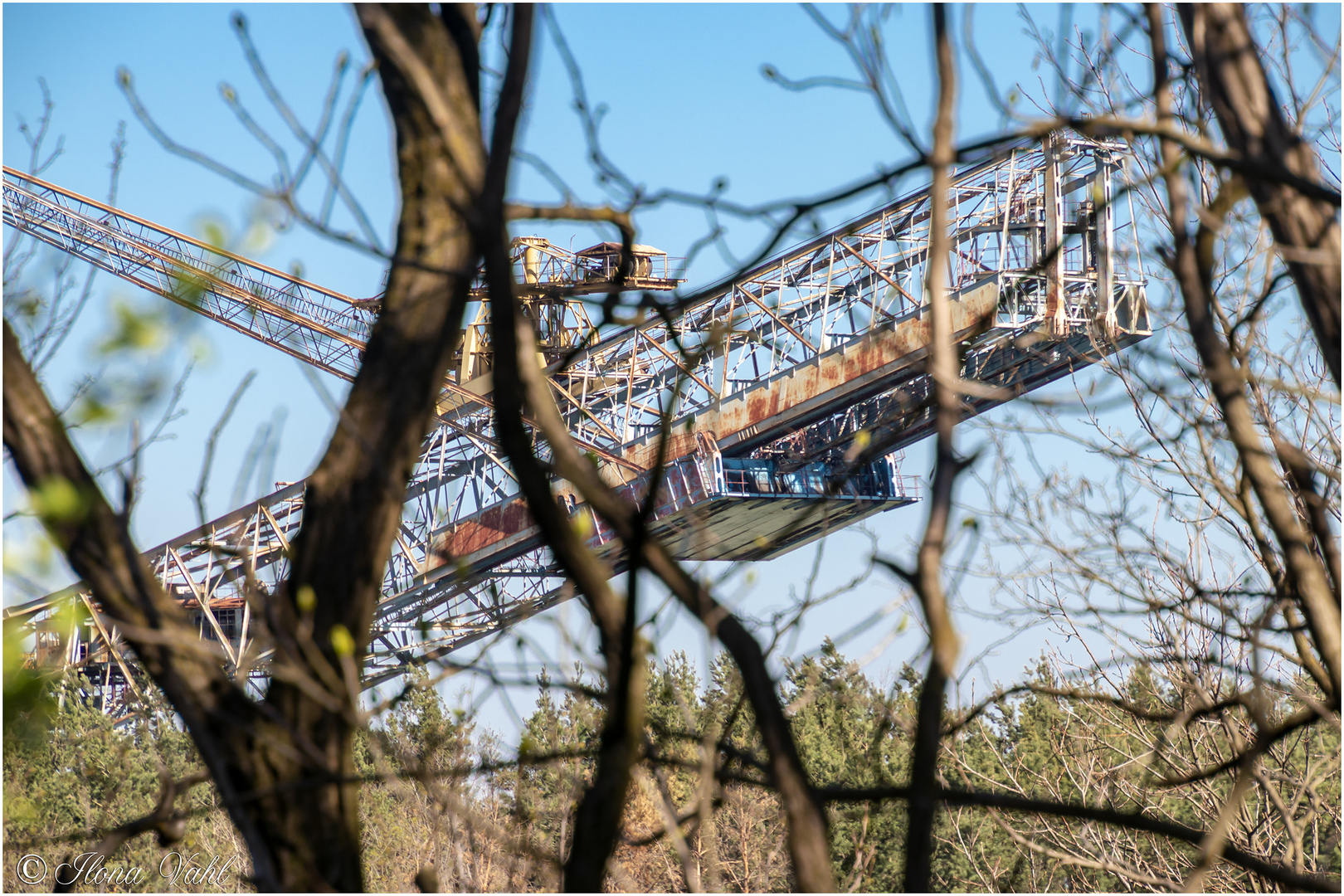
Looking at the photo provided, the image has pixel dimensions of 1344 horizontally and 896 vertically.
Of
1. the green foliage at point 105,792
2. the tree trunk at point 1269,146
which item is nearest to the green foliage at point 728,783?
the green foliage at point 105,792

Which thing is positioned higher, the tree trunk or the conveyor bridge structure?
the conveyor bridge structure

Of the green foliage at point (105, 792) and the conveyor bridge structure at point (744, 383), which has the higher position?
the conveyor bridge structure at point (744, 383)

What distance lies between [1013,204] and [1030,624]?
40.2 feet

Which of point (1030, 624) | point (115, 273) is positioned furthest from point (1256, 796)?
point (115, 273)

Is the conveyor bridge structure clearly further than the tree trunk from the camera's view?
Yes

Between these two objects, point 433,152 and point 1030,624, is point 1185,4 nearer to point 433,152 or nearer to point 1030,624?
point 433,152

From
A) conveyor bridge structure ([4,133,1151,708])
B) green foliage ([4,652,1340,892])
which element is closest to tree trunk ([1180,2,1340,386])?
green foliage ([4,652,1340,892])

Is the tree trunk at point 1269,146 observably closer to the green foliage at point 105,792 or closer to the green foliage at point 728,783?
the green foliage at point 728,783

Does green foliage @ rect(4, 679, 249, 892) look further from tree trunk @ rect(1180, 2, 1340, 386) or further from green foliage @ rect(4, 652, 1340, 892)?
tree trunk @ rect(1180, 2, 1340, 386)

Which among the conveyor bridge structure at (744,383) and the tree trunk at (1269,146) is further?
the conveyor bridge structure at (744,383)

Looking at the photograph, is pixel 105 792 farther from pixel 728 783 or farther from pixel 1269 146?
pixel 1269 146

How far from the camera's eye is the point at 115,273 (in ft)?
80.3

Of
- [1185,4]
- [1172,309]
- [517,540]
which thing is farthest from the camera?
[517,540]

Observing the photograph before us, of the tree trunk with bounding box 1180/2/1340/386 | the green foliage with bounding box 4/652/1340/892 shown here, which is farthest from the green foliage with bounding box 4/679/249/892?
the tree trunk with bounding box 1180/2/1340/386
